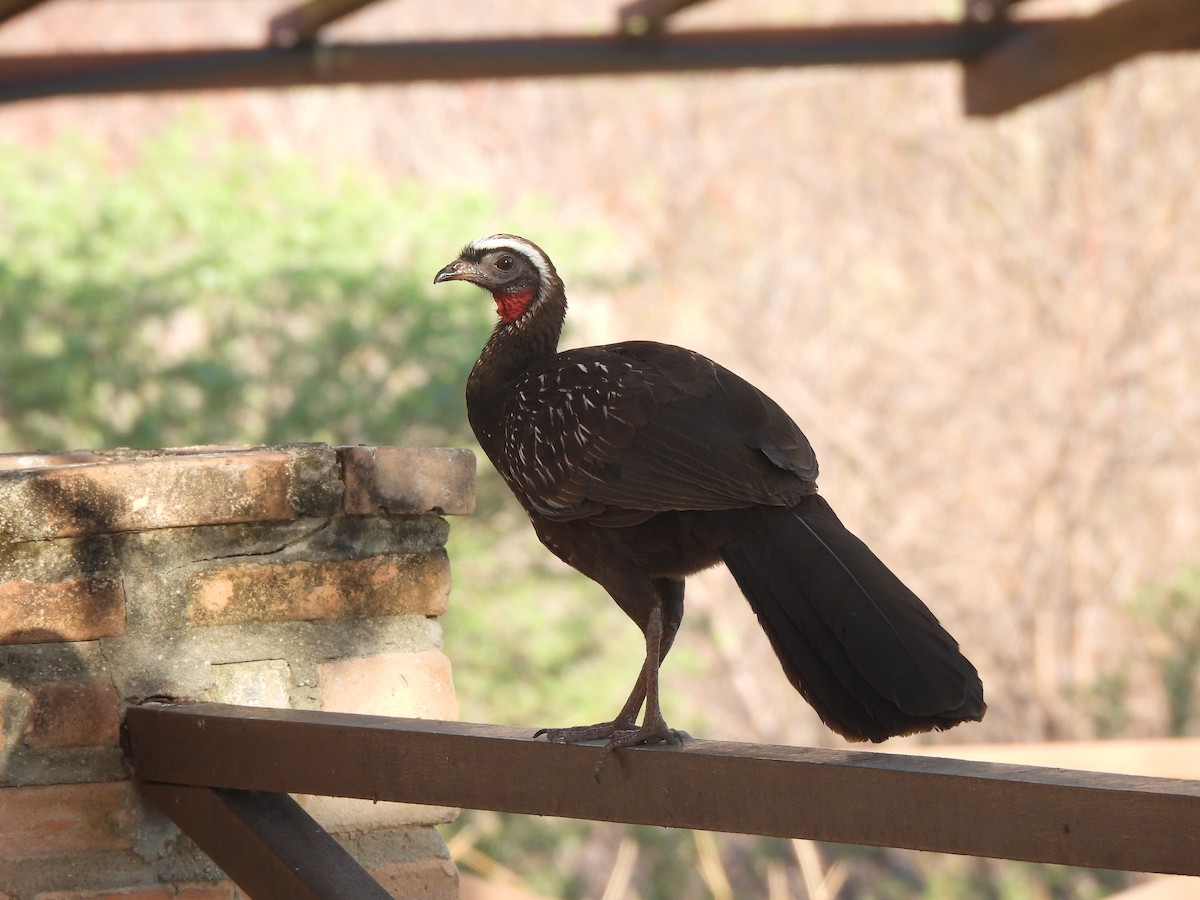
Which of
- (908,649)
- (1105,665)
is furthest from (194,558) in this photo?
(1105,665)

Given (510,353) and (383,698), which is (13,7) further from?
(383,698)

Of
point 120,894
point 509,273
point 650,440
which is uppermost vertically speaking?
point 509,273

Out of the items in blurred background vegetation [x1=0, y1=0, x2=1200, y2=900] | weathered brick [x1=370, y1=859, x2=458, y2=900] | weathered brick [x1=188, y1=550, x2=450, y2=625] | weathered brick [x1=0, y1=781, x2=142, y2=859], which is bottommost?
blurred background vegetation [x1=0, y1=0, x2=1200, y2=900]

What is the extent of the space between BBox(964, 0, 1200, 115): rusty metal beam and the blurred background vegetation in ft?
9.90

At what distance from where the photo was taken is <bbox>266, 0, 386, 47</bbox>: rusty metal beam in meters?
4.75

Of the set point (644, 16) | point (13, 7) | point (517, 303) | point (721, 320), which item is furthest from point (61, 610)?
point (721, 320)

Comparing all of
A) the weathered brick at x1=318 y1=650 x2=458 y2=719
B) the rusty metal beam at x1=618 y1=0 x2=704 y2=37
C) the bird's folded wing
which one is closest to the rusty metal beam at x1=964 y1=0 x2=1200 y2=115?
the rusty metal beam at x1=618 y1=0 x2=704 y2=37

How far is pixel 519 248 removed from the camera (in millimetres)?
2824

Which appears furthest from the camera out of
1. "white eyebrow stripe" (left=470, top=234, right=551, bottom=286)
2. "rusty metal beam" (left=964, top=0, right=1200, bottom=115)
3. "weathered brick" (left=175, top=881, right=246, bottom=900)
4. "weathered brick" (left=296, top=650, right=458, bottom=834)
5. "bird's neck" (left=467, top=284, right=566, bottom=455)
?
"rusty metal beam" (left=964, top=0, right=1200, bottom=115)

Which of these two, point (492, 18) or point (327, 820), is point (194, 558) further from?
point (492, 18)

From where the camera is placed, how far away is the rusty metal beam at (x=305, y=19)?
475 cm

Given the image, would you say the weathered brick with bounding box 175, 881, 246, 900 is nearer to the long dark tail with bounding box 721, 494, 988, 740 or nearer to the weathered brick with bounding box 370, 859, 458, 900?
the weathered brick with bounding box 370, 859, 458, 900

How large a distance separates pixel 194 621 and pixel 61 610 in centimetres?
19

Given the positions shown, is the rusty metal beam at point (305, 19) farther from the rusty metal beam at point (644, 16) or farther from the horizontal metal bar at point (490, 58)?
the rusty metal beam at point (644, 16)
